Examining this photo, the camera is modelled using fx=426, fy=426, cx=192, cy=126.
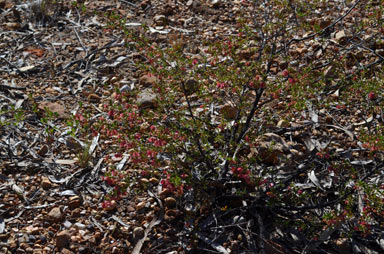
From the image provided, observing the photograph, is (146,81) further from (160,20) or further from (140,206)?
(140,206)

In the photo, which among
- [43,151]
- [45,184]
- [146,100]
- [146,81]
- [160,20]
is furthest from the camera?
[160,20]

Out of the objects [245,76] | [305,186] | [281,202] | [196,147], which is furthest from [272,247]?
[245,76]

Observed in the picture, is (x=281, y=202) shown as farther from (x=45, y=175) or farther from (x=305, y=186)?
(x=45, y=175)

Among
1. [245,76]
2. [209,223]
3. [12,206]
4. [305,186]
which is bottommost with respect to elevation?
[12,206]

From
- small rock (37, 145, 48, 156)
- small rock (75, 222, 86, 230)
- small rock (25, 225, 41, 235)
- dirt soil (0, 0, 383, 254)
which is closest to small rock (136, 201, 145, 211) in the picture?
dirt soil (0, 0, 383, 254)

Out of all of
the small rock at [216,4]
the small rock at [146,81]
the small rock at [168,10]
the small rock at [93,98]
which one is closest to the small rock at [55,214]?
the small rock at [93,98]

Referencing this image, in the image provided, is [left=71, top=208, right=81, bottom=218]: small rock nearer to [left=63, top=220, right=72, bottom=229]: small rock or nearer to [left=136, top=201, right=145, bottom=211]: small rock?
[left=63, top=220, right=72, bottom=229]: small rock

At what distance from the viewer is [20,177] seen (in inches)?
168

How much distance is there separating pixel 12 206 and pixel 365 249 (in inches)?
125

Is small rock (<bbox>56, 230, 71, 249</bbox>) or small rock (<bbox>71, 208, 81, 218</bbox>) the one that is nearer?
small rock (<bbox>56, 230, 71, 249</bbox>)

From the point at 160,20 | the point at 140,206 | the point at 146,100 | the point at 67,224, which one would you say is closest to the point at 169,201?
the point at 140,206

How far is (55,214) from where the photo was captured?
12.8 ft

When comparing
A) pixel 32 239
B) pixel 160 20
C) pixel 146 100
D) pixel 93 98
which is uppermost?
pixel 160 20

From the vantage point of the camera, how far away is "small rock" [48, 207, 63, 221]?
12.7 ft
